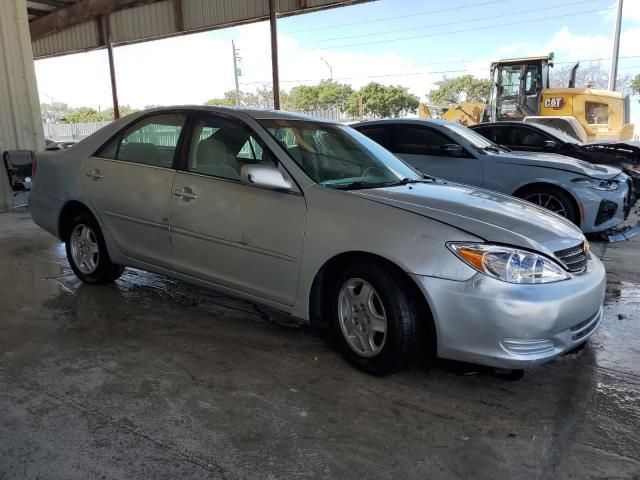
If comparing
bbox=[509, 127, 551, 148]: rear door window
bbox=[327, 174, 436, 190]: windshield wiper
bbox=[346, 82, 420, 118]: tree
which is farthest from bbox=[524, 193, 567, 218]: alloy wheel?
bbox=[346, 82, 420, 118]: tree

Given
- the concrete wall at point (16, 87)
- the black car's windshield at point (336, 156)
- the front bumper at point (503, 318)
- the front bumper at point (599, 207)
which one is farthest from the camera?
the concrete wall at point (16, 87)

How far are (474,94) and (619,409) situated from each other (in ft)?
162

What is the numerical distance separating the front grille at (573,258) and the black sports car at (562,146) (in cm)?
485

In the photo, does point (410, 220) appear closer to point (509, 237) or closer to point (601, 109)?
point (509, 237)

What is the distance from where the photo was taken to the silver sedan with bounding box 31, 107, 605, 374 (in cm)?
261

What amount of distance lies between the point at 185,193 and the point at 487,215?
2.04 meters

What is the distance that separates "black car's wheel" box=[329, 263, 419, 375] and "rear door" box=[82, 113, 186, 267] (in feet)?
4.94

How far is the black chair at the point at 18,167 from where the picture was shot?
28.1ft

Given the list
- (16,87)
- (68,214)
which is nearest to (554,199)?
(68,214)

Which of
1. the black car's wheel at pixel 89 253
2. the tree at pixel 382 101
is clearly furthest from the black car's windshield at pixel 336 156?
the tree at pixel 382 101

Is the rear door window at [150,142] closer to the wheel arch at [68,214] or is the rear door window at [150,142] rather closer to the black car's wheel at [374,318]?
the wheel arch at [68,214]

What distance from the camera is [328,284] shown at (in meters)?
3.13

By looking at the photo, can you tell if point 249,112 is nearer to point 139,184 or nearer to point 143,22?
point 139,184

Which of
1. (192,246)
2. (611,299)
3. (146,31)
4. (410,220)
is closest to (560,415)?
(410,220)
